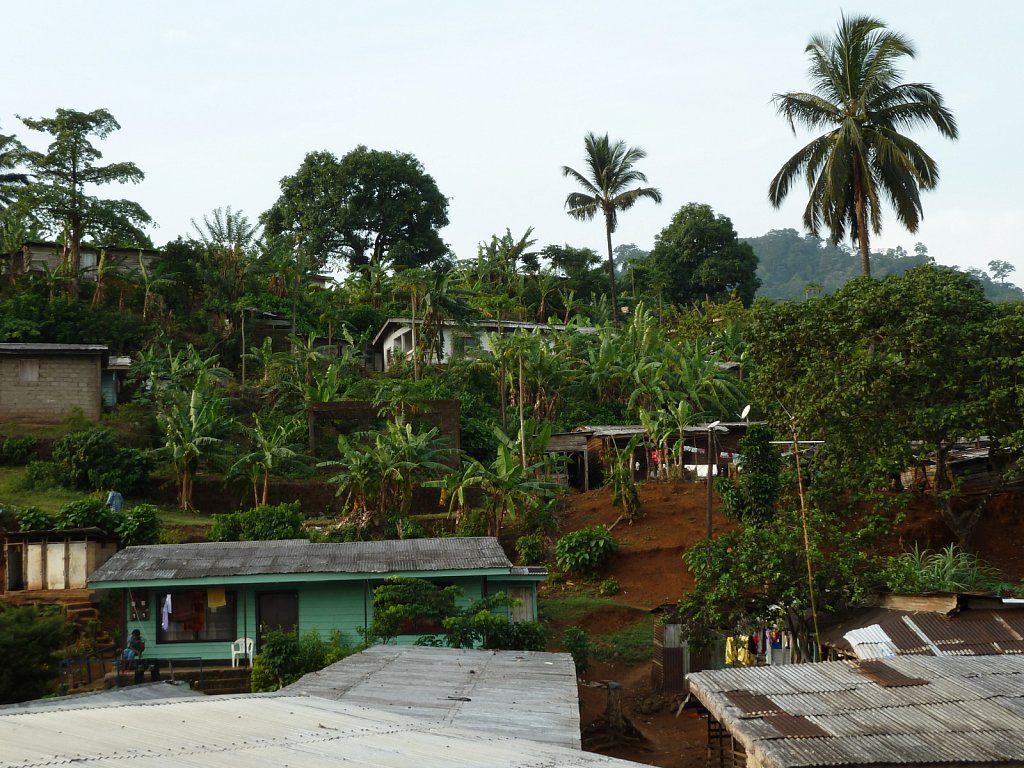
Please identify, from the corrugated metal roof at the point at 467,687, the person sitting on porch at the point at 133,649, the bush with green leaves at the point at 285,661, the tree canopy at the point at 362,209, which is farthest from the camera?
the tree canopy at the point at 362,209

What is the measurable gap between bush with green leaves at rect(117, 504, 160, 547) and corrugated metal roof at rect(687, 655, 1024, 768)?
1498cm

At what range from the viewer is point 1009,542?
2416cm

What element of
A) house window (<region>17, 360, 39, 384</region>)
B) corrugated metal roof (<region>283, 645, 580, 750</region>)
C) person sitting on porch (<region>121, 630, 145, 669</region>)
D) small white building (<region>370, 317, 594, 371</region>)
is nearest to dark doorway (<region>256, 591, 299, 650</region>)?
person sitting on porch (<region>121, 630, 145, 669</region>)

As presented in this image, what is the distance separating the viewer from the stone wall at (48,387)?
31.9 m

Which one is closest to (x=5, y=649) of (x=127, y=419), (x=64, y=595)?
(x=64, y=595)

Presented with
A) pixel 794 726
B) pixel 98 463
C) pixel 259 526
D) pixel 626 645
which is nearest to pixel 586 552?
pixel 626 645

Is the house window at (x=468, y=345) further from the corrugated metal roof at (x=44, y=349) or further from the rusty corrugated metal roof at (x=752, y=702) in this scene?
the rusty corrugated metal roof at (x=752, y=702)

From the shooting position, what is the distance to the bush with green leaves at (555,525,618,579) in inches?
1000

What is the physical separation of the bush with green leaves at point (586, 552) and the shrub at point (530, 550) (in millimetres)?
475

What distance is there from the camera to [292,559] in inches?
739

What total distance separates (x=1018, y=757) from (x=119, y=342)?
35.4 m

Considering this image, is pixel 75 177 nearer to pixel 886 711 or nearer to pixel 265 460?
pixel 265 460

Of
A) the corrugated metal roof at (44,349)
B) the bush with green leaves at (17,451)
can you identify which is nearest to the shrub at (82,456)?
the bush with green leaves at (17,451)

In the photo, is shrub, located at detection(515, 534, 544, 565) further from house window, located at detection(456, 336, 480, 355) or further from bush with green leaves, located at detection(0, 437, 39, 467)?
bush with green leaves, located at detection(0, 437, 39, 467)
